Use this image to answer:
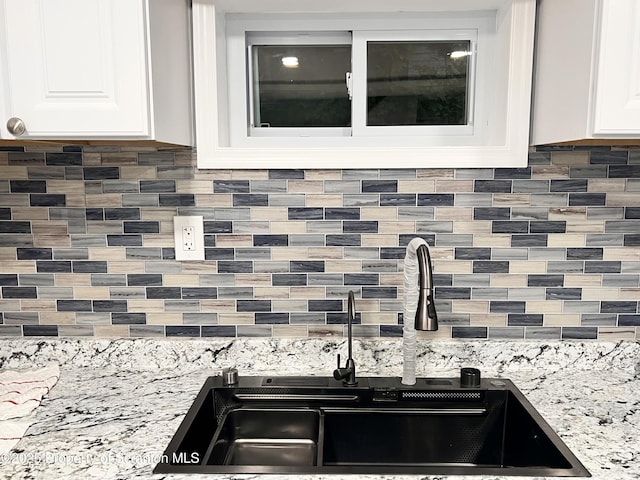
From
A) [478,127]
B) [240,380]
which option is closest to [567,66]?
[478,127]

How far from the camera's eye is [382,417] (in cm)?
139

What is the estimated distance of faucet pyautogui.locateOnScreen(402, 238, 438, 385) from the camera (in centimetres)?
124

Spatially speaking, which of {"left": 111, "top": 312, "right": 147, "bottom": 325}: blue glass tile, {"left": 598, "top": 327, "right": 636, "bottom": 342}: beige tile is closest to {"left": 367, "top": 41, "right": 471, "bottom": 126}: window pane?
{"left": 598, "top": 327, "right": 636, "bottom": 342}: beige tile

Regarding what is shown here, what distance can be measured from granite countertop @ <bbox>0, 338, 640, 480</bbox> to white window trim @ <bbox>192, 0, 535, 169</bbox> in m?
0.53

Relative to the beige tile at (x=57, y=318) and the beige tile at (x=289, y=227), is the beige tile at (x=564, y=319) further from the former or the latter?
the beige tile at (x=57, y=318)

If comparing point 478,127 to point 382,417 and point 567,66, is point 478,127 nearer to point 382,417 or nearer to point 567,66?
point 567,66

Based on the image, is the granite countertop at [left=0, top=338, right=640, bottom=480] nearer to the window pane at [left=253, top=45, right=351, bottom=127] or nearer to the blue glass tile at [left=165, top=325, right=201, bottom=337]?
the blue glass tile at [left=165, top=325, right=201, bottom=337]

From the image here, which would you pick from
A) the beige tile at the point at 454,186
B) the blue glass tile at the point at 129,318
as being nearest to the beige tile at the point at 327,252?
the beige tile at the point at 454,186

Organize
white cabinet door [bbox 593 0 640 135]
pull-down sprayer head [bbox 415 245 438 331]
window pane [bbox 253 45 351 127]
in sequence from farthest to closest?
window pane [bbox 253 45 351 127] < pull-down sprayer head [bbox 415 245 438 331] < white cabinet door [bbox 593 0 640 135]

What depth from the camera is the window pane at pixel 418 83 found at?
157 centimetres

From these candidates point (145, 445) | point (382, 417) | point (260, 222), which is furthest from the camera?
point (260, 222)

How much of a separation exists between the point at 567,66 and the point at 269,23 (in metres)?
0.85

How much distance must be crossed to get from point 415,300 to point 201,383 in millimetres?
643

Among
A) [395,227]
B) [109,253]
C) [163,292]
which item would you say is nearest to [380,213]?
[395,227]
